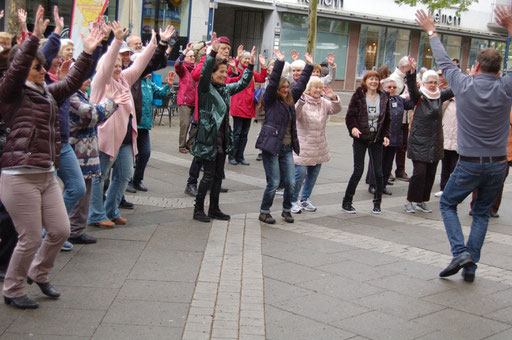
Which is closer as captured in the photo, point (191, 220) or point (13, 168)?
point (13, 168)

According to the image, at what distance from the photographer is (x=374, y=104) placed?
8812 mm

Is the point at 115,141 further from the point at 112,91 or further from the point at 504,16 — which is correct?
the point at 504,16

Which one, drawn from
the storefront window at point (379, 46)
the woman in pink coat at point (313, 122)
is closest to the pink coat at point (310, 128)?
the woman in pink coat at point (313, 122)

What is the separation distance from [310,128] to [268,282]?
3.20m

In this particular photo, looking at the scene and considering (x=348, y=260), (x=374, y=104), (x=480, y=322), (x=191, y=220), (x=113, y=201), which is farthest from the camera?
(x=374, y=104)

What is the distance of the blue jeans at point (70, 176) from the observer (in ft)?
18.8

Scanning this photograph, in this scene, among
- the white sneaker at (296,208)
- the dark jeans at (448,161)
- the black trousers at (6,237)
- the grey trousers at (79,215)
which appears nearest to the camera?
the black trousers at (6,237)

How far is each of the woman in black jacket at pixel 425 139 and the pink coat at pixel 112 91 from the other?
358 cm

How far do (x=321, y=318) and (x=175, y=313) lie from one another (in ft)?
3.39

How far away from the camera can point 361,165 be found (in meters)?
8.66

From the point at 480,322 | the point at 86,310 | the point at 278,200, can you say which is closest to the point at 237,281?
the point at 86,310

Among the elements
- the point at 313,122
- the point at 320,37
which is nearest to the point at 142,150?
the point at 313,122

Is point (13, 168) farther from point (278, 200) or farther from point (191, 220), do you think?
point (278, 200)

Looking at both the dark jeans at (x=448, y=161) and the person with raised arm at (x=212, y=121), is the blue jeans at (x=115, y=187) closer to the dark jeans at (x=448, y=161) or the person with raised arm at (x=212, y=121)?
the person with raised arm at (x=212, y=121)
